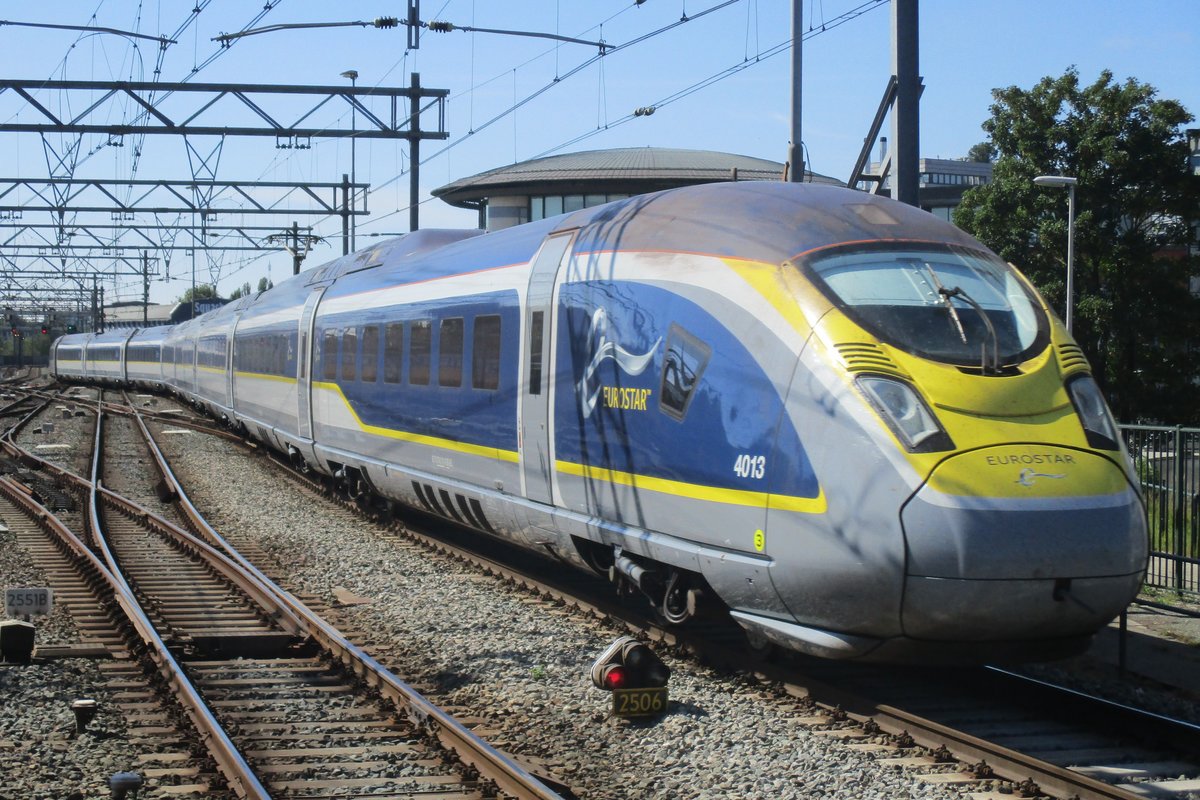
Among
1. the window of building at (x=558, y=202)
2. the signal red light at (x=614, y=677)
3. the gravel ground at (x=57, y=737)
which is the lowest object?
the gravel ground at (x=57, y=737)

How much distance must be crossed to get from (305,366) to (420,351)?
574 centimetres

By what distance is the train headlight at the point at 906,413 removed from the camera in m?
6.48

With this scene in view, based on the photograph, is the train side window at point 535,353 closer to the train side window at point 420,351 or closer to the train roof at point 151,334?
the train side window at point 420,351

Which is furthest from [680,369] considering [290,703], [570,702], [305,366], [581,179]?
[581,179]

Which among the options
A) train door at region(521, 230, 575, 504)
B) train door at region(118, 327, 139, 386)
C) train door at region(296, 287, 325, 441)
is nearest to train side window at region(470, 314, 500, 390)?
train door at region(521, 230, 575, 504)

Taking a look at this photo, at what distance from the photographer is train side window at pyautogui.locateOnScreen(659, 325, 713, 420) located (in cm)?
780

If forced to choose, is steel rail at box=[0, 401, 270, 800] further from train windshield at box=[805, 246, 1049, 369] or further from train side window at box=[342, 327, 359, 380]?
train windshield at box=[805, 246, 1049, 369]

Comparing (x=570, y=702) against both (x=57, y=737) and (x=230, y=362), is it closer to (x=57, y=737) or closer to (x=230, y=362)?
(x=57, y=737)

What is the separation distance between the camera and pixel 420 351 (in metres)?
12.9

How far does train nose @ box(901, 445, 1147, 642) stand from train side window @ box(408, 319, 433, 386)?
7.05 metres

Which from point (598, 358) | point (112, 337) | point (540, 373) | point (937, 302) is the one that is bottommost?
point (540, 373)

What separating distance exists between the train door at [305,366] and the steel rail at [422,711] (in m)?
6.23

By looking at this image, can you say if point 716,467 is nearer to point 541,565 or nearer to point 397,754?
point 397,754

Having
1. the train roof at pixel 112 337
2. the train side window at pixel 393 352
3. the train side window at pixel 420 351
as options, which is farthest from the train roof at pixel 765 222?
the train roof at pixel 112 337
